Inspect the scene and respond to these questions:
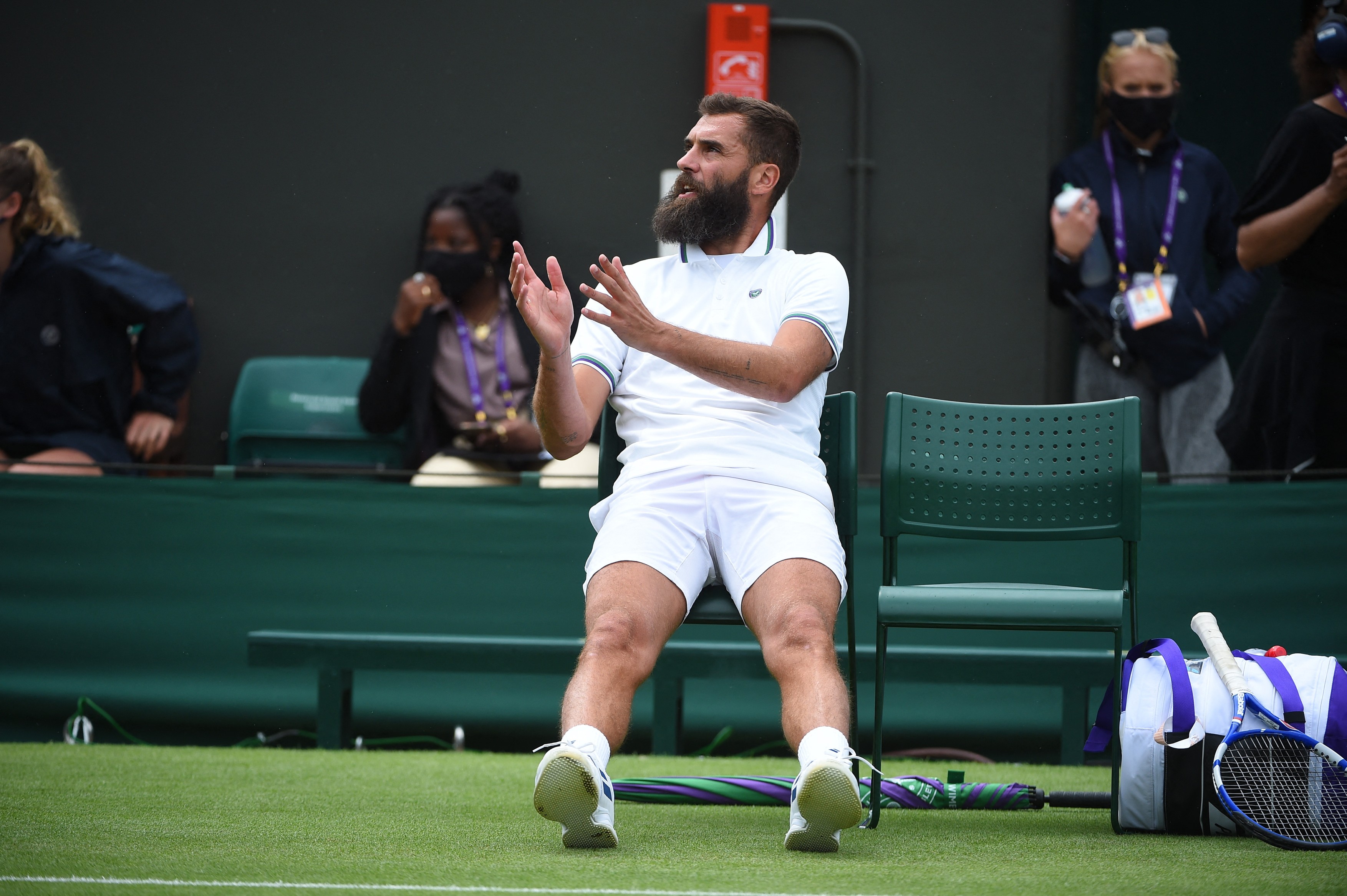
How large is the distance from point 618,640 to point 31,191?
3759 millimetres

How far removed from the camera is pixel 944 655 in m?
4.36

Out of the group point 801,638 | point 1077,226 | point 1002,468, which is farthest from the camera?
point 1077,226

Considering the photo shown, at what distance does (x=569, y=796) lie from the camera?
2418 millimetres

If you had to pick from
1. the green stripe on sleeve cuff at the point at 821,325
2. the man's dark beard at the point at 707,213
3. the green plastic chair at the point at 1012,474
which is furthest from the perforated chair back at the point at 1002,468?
the man's dark beard at the point at 707,213

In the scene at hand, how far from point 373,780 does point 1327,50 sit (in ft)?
12.5

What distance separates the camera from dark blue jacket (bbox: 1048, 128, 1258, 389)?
5.28 m

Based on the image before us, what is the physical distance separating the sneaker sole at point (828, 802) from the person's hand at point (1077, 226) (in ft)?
11.1

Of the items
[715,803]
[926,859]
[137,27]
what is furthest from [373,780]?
[137,27]

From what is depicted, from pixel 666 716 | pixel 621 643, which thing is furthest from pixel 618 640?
pixel 666 716

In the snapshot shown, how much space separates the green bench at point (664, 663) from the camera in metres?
4.30

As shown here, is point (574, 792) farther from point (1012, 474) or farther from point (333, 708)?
point (333, 708)

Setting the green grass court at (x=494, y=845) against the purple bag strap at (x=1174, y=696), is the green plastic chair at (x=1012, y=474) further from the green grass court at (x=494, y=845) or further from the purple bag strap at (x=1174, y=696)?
the green grass court at (x=494, y=845)

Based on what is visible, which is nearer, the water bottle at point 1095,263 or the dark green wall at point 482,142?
the water bottle at point 1095,263

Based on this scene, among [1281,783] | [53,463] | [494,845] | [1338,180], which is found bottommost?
[494,845]
